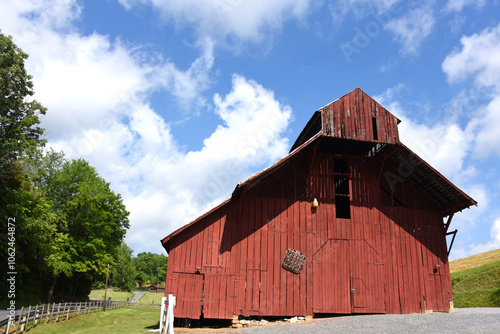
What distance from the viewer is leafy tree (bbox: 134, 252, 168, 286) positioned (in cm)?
14550

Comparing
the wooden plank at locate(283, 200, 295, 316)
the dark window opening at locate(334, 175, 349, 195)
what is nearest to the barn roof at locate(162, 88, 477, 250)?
the dark window opening at locate(334, 175, 349, 195)

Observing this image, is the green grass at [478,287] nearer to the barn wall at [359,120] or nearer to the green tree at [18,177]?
the barn wall at [359,120]

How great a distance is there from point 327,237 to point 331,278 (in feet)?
7.21

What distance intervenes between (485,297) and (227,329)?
21227 mm

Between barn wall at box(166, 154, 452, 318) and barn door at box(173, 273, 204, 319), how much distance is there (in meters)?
0.05

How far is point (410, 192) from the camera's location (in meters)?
21.7

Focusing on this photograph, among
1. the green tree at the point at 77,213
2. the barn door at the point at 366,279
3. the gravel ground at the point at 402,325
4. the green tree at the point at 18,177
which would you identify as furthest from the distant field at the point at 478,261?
the green tree at the point at 18,177

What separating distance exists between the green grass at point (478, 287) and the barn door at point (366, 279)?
11701mm

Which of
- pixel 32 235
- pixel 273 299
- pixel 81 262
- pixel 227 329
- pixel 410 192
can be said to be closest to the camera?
pixel 227 329

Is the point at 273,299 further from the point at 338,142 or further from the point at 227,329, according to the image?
the point at 338,142

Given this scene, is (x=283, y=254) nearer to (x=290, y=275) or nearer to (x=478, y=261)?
(x=290, y=275)

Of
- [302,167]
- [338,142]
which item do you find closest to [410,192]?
[338,142]

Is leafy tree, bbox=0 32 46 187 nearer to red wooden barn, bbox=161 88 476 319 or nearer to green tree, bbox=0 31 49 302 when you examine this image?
green tree, bbox=0 31 49 302

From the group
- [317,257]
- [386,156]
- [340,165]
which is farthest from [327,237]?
[386,156]
